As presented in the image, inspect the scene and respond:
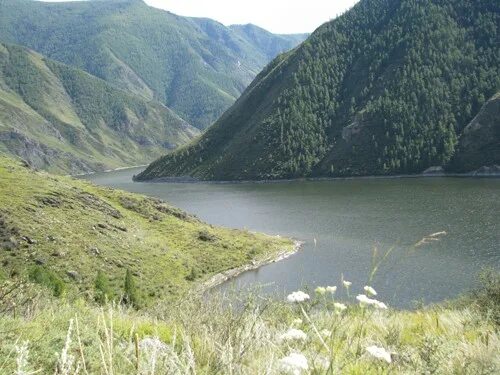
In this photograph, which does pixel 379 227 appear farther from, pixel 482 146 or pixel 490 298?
pixel 482 146

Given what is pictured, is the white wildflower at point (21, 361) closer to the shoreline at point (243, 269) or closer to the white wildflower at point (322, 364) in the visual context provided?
the white wildflower at point (322, 364)

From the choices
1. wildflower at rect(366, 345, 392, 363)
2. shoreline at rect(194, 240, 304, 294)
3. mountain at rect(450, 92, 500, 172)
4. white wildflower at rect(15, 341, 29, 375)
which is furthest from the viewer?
mountain at rect(450, 92, 500, 172)

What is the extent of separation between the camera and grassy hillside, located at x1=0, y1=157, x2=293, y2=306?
63.6 meters

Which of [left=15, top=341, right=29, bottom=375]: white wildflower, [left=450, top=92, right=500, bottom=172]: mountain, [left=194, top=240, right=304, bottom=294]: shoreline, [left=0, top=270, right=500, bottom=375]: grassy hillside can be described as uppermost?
[left=450, top=92, right=500, bottom=172]: mountain

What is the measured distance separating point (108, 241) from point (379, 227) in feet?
170

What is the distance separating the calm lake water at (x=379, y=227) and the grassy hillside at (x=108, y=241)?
9757mm

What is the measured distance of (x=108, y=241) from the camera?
75875 mm

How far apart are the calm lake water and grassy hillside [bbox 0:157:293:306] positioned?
976 centimetres

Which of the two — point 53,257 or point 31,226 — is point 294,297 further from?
point 31,226

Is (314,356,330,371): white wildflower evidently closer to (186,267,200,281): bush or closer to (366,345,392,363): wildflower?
(366,345,392,363): wildflower

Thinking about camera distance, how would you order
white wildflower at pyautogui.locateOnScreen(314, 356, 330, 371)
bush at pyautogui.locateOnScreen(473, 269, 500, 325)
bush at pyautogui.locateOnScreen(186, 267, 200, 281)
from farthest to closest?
1. bush at pyautogui.locateOnScreen(186, 267, 200, 281)
2. bush at pyautogui.locateOnScreen(473, 269, 500, 325)
3. white wildflower at pyautogui.locateOnScreen(314, 356, 330, 371)

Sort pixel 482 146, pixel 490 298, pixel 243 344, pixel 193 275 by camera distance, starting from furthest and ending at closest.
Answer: pixel 482 146 → pixel 193 275 → pixel 490 298 → pixel 243 344

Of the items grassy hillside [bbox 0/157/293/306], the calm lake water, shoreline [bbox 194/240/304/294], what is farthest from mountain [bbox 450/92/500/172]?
shoreline [bbox 194/240/304/294]

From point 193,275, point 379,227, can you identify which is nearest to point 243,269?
point 193,275
